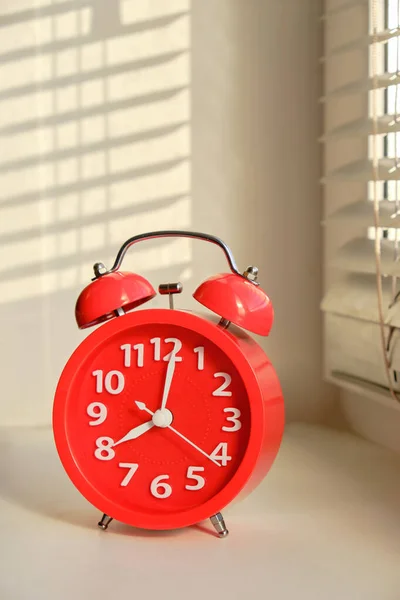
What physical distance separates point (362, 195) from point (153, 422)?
0.56 meters

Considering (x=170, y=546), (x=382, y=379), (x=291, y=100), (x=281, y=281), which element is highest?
(x=291, y=100)

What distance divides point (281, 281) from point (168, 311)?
0.52 m

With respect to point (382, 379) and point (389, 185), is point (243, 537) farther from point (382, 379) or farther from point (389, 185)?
point (389, 185)

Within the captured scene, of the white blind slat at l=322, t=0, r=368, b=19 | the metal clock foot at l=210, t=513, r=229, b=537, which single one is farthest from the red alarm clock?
the white blind slat at l=322, t=0, r=368, b=19

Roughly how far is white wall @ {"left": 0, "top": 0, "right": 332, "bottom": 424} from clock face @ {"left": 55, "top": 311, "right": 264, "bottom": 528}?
449mm

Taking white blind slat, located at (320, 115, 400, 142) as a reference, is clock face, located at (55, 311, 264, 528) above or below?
below

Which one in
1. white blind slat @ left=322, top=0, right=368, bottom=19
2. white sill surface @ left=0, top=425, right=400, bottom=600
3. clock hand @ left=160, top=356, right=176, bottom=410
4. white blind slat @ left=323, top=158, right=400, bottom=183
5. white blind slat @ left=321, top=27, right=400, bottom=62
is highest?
white blind slat @ left=322, top=0, right=368, bottom=19

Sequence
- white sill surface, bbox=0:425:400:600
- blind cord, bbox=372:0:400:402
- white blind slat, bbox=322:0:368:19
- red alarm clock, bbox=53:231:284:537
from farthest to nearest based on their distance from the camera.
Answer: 1. white blind slat, bbox=322:0:368:19
2. blind cord, bbox=372:0:400:402
3. red alarm clock, bbox=53:231:284:537
4. white sill surface, bbox=0:425:400:600

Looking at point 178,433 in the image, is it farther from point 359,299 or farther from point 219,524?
point 359,299

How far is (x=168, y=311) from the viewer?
94cm

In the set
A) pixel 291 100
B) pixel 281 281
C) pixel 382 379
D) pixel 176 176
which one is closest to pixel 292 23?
pixel 291 100

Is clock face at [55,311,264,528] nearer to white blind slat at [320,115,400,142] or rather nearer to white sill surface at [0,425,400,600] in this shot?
white sill surface at [0,425,400,600]

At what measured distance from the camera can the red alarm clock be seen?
0.92 m

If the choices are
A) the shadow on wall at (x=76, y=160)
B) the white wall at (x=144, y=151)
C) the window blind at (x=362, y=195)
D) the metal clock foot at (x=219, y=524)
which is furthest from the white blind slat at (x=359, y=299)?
the metal clock foot at (x=219, y=524)
